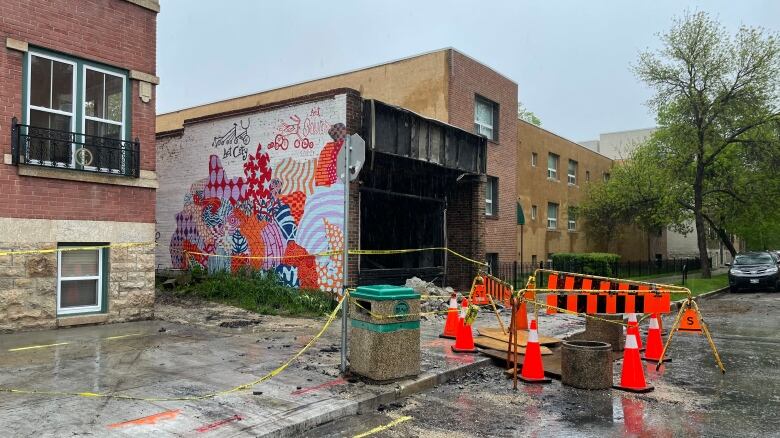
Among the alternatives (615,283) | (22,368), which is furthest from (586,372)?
(22,368)

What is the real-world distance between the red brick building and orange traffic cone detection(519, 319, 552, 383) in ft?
25.2

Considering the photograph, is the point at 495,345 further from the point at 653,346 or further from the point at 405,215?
the point at 405,215

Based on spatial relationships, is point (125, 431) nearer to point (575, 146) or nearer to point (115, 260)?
point (115, 260)

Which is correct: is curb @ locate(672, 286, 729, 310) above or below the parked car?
below

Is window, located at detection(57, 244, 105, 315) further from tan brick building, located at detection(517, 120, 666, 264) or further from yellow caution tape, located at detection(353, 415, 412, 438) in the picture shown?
tan brick building, located at detection(517, 120, 666, 264)

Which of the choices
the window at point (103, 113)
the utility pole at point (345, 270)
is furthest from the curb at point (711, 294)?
the window at point (103, 113)

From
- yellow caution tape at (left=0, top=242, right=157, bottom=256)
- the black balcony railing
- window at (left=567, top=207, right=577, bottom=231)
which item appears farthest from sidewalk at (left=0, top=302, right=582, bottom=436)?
window at (left=567, top=207, right=577, bottom=231)

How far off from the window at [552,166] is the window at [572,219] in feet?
8.83

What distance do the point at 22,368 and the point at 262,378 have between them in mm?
3056

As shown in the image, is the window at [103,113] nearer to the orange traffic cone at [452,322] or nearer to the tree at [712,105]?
the orange traffic cone at [452,322]

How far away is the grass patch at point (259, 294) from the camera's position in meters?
13.1

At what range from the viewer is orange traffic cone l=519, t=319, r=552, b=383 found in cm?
753

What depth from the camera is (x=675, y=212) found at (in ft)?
107

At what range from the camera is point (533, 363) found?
25.0ft
